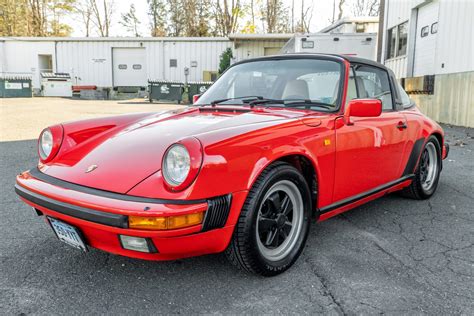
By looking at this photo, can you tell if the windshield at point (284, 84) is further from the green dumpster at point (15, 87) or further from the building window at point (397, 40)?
the green dumpster at point (15, 87)

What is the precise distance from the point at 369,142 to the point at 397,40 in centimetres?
1243

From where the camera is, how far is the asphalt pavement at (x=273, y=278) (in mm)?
1978

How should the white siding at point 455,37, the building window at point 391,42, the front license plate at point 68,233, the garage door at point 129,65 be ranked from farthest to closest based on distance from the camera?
the garage door at point 129,65 < the building window at point 391,42 < the white siding at point 455,37 < the front license plate at point 68,233

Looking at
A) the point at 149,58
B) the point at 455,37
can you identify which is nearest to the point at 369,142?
the point at 455,37

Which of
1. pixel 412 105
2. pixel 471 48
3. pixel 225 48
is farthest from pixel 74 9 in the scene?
pixel 412 105

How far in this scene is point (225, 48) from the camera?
23.5 metres

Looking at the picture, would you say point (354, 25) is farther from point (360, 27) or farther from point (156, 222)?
point (156, 222)

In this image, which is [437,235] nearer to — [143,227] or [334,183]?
[334,183]

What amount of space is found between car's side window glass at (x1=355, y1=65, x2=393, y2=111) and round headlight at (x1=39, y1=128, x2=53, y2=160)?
2.31 meters

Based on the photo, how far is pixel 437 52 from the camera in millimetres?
10750

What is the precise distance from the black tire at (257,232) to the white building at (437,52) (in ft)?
27.9

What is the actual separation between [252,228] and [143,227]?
1.91 ft

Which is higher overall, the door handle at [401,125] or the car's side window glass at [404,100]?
the car's side window glass at [404,100]

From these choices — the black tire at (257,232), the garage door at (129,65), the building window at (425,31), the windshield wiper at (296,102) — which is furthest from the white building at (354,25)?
the garage door at (129,65)
